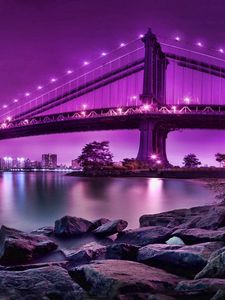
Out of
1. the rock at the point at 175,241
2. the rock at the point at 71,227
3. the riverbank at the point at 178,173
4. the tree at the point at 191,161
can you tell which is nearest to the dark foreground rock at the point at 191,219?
the rock at the point at 175,241

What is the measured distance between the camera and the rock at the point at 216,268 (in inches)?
137

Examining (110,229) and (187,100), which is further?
(187,100)

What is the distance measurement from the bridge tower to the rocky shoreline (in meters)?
36.4

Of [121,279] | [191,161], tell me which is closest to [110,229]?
[121,279]

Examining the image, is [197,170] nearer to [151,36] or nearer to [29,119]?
[151,36]

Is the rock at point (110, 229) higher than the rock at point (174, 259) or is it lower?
lower

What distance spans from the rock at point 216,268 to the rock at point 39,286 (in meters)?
1.16

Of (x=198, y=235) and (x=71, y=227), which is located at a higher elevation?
(x=198, y=235)

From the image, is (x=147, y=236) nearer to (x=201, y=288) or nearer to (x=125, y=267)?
(x=125, y=267)

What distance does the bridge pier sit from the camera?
42734 mm

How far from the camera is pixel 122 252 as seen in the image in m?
4.85

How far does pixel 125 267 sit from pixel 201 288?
3.02ft

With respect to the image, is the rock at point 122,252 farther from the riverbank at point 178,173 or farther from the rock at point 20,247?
the riverbank at point 178,173

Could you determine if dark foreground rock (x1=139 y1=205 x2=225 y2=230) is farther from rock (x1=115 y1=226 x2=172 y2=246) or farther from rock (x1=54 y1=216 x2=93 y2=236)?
rock (x1=54 y1=216 x2=93 y2=236)
